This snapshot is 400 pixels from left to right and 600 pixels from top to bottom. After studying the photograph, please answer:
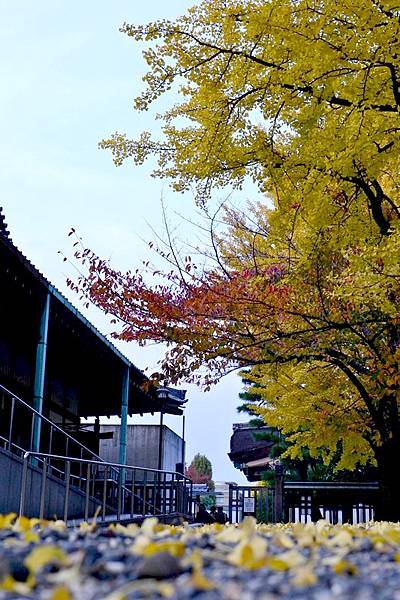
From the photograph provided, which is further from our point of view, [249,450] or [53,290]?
[249,450]

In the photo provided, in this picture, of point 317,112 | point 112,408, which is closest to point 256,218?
point 317,112

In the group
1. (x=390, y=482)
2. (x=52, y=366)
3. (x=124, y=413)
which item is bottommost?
(x=390, y=482)

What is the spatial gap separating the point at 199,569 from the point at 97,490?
1323cm

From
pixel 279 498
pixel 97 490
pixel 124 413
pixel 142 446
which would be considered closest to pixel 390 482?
pixel 279 498

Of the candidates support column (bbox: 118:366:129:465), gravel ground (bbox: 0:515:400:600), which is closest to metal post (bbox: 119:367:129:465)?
support column (bbox: 118:366:129:465)

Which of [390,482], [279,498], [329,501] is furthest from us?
[329,501]

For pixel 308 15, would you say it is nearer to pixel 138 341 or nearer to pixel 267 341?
pixel 267 341

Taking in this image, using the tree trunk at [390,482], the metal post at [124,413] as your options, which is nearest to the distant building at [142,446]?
the metal post at [124,413]

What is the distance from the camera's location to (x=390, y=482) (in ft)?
42.2

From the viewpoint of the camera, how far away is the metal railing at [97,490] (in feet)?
30.6

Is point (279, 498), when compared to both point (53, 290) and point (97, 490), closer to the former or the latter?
point (97, 490)

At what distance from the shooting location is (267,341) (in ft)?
32.4

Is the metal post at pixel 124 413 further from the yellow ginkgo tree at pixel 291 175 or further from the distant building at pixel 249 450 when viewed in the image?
the distant building at pixel 249 450

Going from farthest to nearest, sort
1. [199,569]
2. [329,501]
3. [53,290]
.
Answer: [329,501], [53,290], [199,569]
